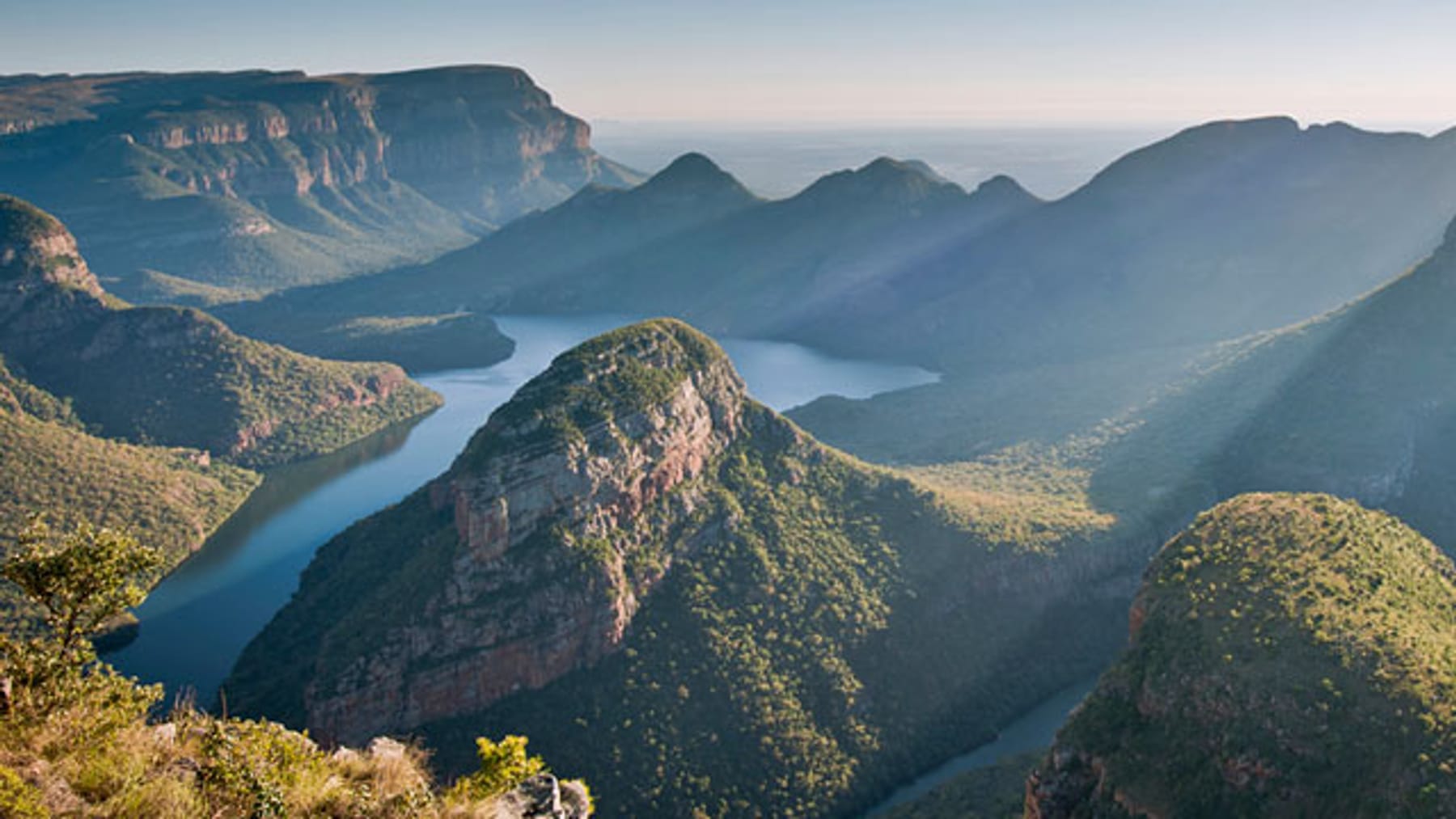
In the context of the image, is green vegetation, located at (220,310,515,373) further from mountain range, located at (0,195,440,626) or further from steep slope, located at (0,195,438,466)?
steep slope, located at (0,195,438,466)

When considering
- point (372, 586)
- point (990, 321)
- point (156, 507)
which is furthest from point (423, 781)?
point (990, 321)

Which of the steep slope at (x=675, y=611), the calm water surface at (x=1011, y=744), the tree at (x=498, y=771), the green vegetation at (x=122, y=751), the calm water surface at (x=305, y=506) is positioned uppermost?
the green vegetation at (x=122, y=751)

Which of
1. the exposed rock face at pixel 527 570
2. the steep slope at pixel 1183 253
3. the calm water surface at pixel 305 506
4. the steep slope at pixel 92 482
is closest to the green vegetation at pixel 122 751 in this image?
the calm water surface at pixel 305 506

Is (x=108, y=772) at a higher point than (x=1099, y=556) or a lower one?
higher

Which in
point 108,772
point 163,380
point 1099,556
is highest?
point 108,772

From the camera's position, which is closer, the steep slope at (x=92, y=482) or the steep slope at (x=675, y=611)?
the steep slope at (x=675, y=611)

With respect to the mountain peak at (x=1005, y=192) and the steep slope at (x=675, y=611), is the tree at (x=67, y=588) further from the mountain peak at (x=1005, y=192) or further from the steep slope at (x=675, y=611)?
the mountain peak at (x=1005, y=192)

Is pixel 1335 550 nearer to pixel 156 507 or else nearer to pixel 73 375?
pixel 156 507
